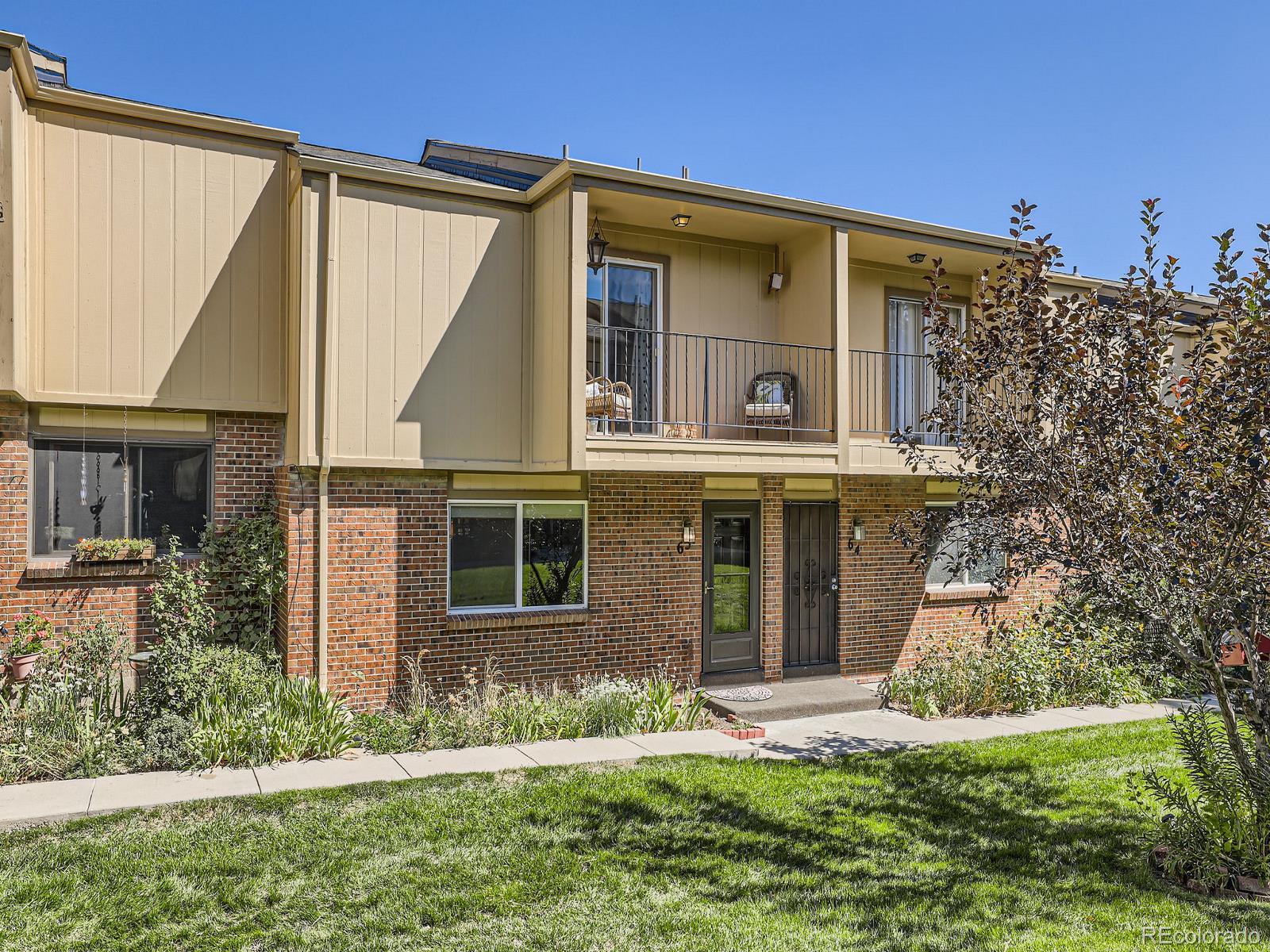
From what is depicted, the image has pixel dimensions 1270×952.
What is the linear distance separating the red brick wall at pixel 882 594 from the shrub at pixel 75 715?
25.9ft

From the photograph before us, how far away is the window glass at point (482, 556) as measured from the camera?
8812mm

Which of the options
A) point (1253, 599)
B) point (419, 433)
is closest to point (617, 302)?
point (419, 433)

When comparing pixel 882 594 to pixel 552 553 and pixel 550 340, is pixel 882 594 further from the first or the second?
pixel 550 340

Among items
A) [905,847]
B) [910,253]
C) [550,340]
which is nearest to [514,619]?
[550,340]

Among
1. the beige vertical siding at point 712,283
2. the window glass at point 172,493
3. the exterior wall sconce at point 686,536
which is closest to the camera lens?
the window glass at point 172,493

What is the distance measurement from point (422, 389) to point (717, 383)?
3.72 meters

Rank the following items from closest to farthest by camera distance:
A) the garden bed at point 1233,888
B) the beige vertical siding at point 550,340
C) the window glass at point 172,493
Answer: the garden bed at point 1233,888
the window glass at point 172,493
the beige vertical siding at point 550,340

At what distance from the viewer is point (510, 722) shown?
760cm

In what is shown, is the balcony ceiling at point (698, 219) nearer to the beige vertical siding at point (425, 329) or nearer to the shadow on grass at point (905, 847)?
the beige vertical siding at point (425, 329)

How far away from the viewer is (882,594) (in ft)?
35.4

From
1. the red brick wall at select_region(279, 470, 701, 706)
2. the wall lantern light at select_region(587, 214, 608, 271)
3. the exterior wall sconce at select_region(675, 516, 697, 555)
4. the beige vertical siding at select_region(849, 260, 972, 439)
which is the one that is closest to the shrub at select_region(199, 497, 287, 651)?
the red brick wall at select_region(279, 470, 701, 706)

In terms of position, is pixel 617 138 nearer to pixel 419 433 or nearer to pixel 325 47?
pixel 325 47

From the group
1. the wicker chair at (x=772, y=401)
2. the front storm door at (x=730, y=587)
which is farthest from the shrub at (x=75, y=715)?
the wicker chair at (x=772, y=401)

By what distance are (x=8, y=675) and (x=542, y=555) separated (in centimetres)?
493
